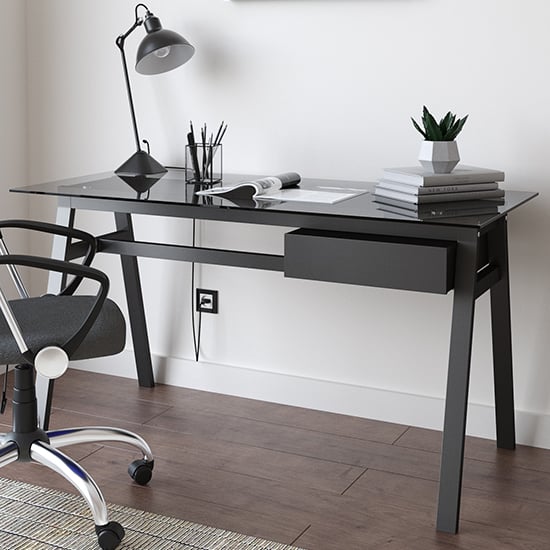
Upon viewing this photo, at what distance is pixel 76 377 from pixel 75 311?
1182mm

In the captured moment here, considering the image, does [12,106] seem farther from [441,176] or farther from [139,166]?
[441,176]

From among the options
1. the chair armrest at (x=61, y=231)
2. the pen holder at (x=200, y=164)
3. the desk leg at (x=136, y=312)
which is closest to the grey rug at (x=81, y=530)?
the chair armrest at (x=61, y=231)

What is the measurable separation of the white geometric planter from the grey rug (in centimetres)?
103

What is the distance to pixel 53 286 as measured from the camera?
271 centimetres

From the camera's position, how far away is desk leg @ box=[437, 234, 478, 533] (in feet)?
7.20


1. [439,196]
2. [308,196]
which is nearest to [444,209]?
[439,196]

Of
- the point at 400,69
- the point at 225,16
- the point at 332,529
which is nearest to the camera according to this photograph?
the point at 332,529

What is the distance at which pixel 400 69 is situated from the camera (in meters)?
2.83

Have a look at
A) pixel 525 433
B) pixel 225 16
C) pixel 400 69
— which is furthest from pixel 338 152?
pixel 525 433

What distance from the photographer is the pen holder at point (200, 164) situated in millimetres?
2846

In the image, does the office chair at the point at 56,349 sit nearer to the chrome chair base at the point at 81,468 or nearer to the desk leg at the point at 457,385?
the chrome chair base at the point at 81,468

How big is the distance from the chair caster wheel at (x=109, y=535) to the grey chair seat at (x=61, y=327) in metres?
0.39

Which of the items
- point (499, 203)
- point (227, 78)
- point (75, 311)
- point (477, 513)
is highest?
point (227, 78)

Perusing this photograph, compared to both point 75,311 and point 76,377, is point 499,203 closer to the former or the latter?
point 75,311
